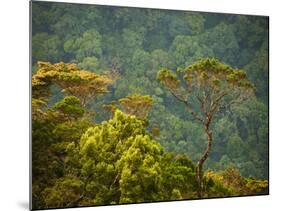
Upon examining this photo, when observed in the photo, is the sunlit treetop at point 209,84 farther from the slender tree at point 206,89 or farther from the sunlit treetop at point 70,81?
the sunlit treetop at point 70,81

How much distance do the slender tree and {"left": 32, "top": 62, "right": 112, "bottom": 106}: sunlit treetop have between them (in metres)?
0.83

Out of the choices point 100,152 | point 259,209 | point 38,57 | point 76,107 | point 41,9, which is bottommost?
point 259,209

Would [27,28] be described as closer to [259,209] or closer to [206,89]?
[206,89]

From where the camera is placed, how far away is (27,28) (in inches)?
252

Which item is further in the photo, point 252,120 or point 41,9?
point 252,120

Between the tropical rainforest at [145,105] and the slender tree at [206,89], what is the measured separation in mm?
12

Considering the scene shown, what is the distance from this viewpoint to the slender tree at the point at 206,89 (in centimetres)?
692

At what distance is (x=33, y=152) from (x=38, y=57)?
3.37 ft

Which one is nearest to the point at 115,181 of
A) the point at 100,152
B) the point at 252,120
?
the point at 100,152

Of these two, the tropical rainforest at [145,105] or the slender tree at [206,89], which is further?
the slender tree at [206,89]

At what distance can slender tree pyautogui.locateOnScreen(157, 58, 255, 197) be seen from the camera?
22.7ft

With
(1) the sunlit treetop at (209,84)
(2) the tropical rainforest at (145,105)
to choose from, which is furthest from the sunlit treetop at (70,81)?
(1) the sunlit treetop at (209,84)

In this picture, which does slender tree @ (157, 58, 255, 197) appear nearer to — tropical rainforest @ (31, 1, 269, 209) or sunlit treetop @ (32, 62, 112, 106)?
tropical rainforest @ (31, 1, 269, 209)

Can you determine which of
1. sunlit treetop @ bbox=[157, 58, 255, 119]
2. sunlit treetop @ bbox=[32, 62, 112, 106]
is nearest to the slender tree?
sunlit treetop @ bbox=[157, 58, 255, 119]
